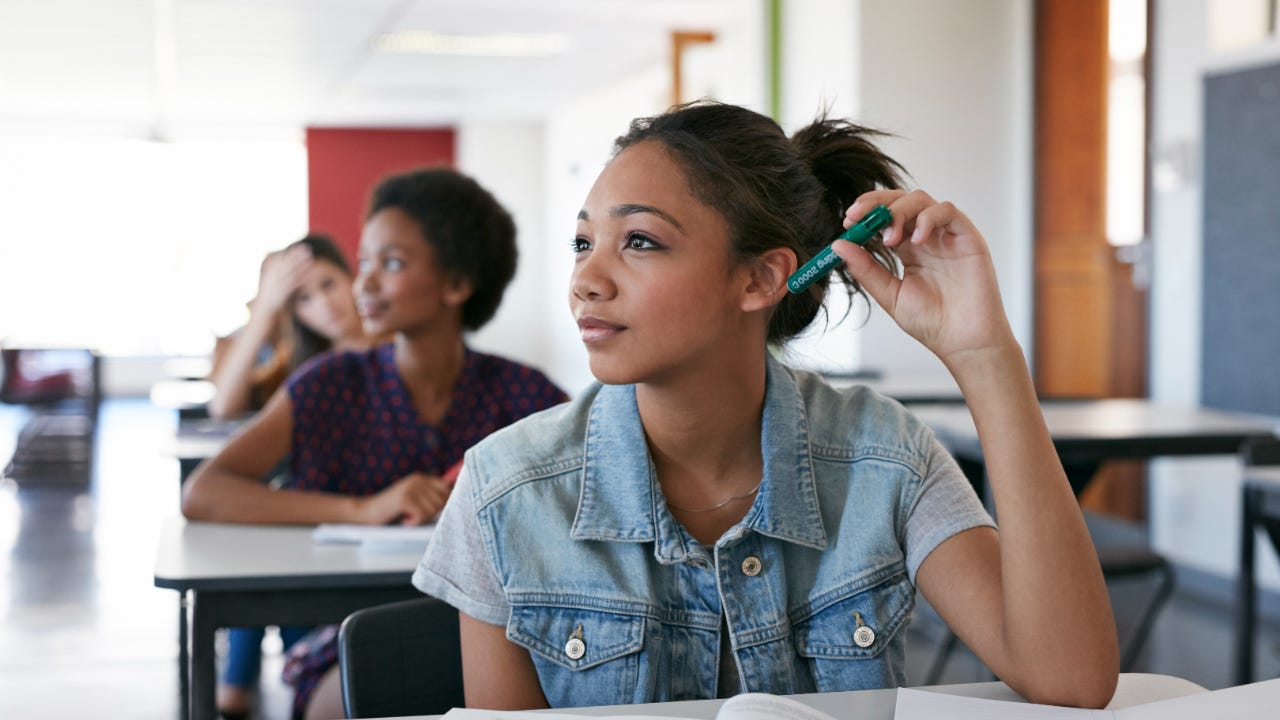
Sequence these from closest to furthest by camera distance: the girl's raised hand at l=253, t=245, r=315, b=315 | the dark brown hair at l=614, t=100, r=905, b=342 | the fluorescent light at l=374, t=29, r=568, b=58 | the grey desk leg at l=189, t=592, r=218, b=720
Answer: the dark brown hair at l=614, t=100, r=905, b=342
the grey desk leg at l=189, t=592, r=218, b=720
the girl's raised hand at l=253, t=245, r=315, b=315
the fluorescent light at l=374, t=29, r=568, b=58

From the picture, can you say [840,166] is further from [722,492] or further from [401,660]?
[401,660]

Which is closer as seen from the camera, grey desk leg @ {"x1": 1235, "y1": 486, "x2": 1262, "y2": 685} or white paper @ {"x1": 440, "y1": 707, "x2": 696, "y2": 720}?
white paper @ {"x1": 440, "y1": 707, "x2": 696, "y2": 720}

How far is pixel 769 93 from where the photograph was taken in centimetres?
611

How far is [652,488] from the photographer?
1294 mm

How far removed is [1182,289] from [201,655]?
12.8 ft

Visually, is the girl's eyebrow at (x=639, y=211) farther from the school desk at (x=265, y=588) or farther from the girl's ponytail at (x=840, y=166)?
the school desk at (x=265, y=588)

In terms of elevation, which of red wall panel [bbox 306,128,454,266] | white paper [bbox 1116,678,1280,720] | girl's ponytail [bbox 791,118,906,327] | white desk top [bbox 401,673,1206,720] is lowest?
white desk top [bbox 401,673,1206,720]

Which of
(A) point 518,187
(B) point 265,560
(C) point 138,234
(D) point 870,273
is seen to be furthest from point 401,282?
(C) point 138,234

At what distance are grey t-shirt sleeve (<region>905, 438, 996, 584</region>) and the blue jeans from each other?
217 centimetres

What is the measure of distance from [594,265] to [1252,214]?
3622 mm

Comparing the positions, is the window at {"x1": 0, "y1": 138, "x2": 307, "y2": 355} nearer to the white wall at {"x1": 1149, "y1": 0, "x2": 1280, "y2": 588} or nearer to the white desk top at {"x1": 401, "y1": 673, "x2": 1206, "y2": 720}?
the white wall at {"x1": 1149, "y1": 0, "x2": 1280, "y2": 588}

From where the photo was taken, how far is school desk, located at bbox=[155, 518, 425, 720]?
5.82 ft

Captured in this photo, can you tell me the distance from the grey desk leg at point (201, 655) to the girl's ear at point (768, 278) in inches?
37.6

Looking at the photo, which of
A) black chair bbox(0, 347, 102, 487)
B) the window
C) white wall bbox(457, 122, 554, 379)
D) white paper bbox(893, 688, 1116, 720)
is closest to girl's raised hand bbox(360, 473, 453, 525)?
white paper bbox(893, 688, 1116, 720)
